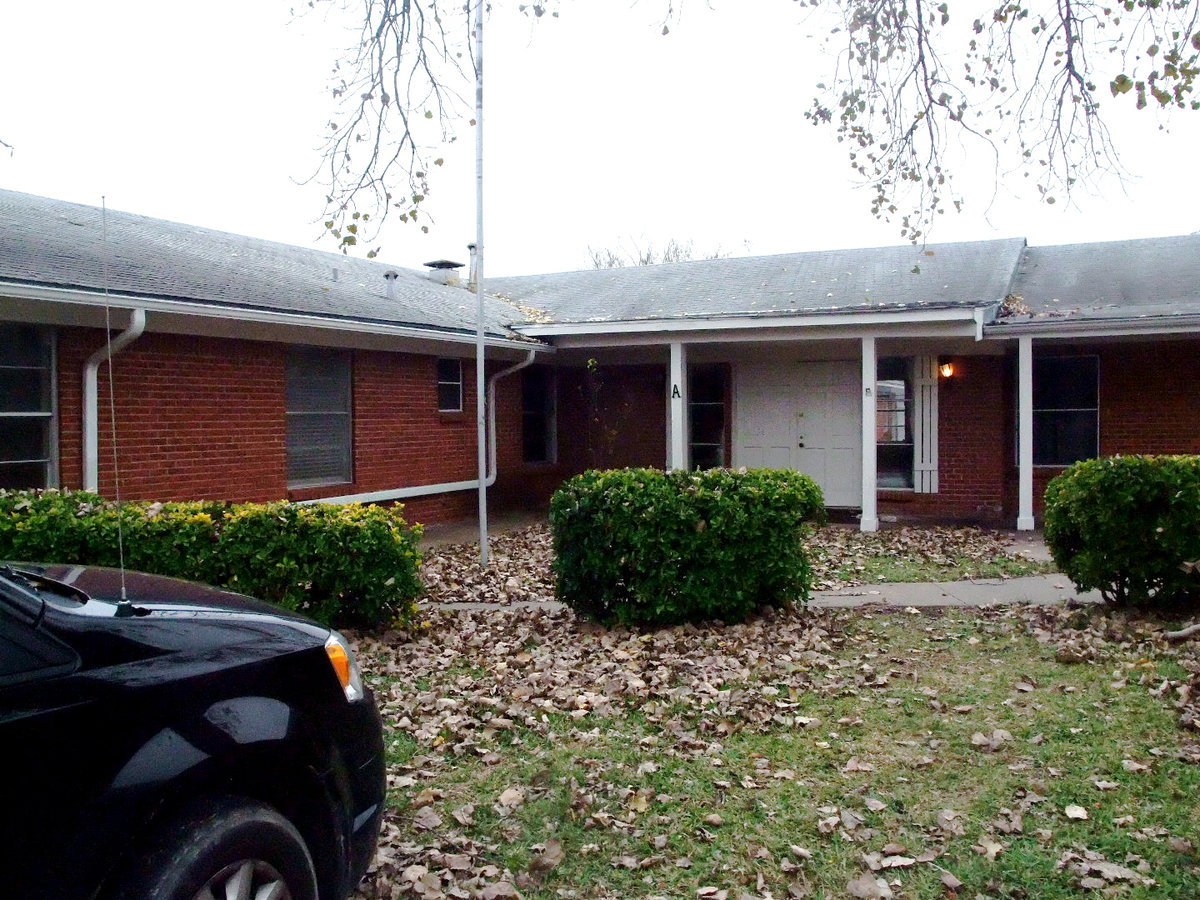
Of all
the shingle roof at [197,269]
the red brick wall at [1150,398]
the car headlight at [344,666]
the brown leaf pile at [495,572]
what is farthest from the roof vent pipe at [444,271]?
the car headlight at [344,666]

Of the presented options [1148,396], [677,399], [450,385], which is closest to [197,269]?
[450,385]

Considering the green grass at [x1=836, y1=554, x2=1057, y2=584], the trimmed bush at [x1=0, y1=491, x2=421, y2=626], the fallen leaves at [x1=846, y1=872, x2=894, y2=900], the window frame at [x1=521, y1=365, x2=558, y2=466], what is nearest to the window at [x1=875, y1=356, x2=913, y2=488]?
the green grass at [x1=836, y1=554, x2=1057, y2=584]

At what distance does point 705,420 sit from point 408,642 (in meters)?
10.8

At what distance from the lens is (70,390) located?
9430 millimetres

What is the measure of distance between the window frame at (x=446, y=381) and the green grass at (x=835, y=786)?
8592 millimetres

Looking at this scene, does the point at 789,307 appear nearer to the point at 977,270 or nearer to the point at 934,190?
the point at 977,270

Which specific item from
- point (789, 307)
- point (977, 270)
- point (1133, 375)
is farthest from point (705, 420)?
point (1133, 375)

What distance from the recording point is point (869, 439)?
46.5 feet

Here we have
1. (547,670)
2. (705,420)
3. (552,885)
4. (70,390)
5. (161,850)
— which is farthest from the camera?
(705,420)

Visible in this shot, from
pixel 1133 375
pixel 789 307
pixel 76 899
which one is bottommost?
pixel 76 899

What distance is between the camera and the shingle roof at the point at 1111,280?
13648 millimetres

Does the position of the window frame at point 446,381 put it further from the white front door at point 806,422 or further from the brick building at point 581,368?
the white front door at point 806,422

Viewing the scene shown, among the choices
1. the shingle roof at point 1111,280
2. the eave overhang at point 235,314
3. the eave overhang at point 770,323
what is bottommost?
the eave overhang at point 235,314

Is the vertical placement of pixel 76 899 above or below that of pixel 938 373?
below
